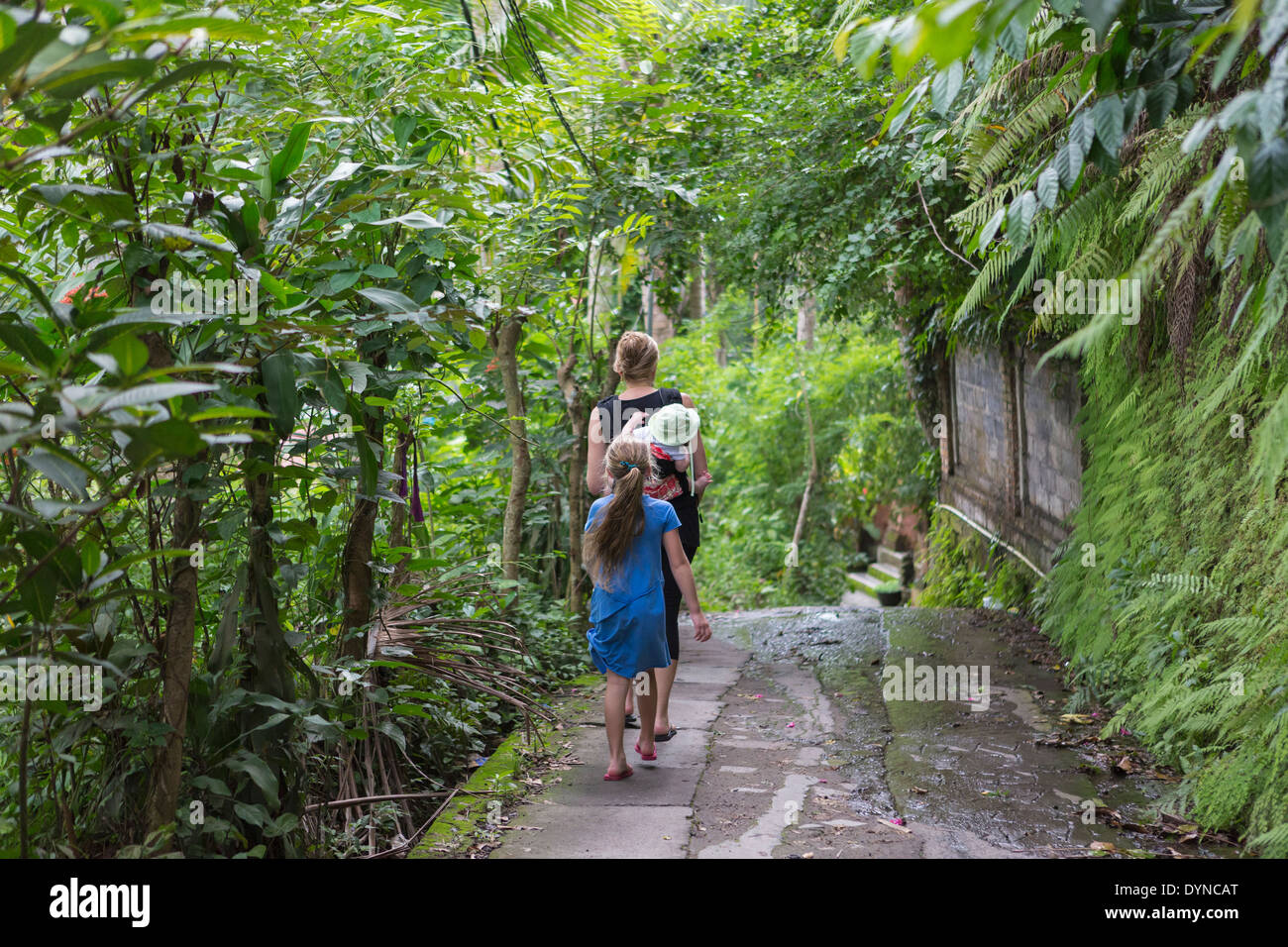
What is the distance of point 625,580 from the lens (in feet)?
13.7

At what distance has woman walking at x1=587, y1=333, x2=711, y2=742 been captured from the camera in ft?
15.1

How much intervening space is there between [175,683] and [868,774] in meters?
2.79

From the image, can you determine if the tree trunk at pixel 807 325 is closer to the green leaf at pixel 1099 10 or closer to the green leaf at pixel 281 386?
the green leaf at pixel 281 386

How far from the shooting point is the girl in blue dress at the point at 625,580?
4.11 m

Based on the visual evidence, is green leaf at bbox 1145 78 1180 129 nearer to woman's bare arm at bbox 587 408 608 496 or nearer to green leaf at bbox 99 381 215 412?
green leaf at bbox 99 381 215 412

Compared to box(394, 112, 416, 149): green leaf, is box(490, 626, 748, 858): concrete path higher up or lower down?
lower down

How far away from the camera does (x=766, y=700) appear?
18.0 feet

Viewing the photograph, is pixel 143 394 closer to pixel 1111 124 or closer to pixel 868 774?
pixel 1111 124

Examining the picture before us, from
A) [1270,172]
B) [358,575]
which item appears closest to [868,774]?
[358,575]

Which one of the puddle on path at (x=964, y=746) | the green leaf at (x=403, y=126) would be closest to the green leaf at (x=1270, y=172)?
the puddle on path at (x=964, y=746)

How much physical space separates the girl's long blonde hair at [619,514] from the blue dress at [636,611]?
0.04 m

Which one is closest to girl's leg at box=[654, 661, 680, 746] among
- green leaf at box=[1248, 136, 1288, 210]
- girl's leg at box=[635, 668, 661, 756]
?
girl's leg at box=[635, 668, 661, 756]

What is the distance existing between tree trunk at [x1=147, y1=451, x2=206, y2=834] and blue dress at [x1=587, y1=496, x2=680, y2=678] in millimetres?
1800

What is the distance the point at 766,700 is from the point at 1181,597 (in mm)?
2193
